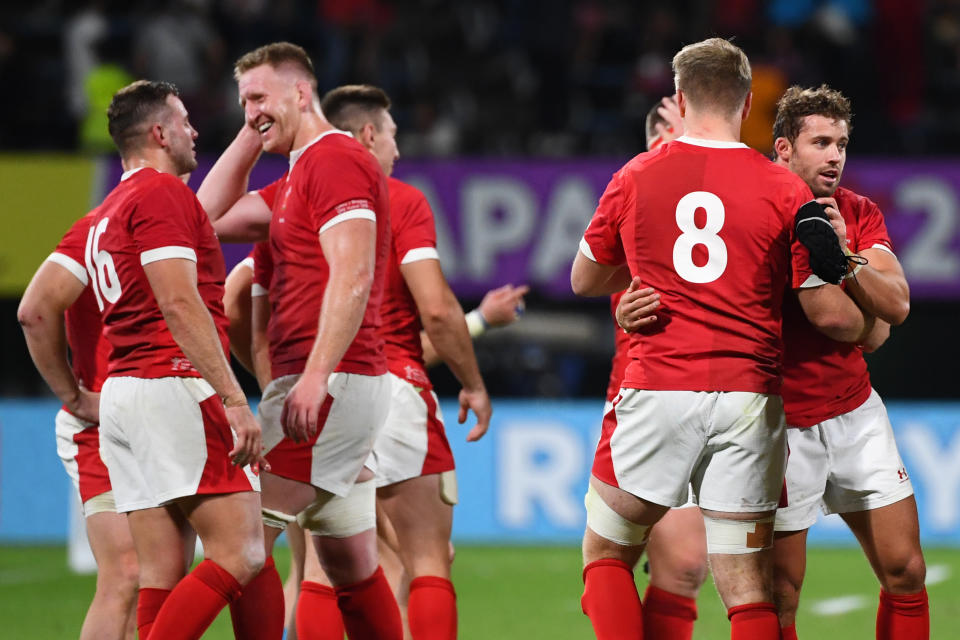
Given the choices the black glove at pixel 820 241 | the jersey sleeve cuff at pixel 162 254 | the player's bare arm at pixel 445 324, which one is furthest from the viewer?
the player's bare arm at pixel 445 324

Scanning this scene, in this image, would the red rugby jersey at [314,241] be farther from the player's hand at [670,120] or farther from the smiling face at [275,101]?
the player's hand at [670,120]

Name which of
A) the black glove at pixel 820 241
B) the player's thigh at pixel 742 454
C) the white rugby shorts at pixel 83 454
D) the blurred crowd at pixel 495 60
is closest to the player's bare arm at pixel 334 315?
the white rugby shorts at pixel 83 454

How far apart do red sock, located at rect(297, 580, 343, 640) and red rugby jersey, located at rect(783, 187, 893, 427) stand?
6.13ft

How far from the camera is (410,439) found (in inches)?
216

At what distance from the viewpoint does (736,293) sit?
13.8ft

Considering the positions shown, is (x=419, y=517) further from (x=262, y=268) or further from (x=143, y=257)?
(x=143, y=257)

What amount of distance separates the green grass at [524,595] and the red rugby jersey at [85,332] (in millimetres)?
Result: 2328

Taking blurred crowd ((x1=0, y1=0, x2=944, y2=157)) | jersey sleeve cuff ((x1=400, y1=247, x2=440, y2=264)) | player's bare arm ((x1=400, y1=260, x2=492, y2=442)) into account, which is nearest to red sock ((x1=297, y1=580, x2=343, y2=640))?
player's bare arm ((x1=400, y1=260, x2=492, y2=442))

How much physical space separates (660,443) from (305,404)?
114 cm

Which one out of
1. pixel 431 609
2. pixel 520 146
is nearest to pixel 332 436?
pixel 431 609

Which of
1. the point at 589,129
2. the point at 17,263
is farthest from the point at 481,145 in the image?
the point at 17,263

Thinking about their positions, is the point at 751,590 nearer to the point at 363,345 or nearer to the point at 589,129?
the point at 363,345

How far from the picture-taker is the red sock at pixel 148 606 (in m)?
4.54

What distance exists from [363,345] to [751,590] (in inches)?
61.2
